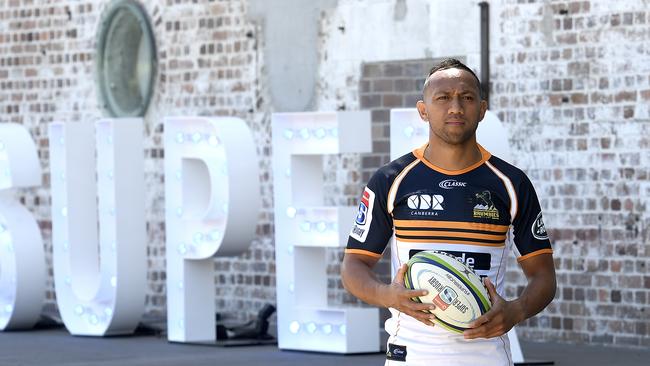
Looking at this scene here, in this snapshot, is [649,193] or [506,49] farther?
[506,49]

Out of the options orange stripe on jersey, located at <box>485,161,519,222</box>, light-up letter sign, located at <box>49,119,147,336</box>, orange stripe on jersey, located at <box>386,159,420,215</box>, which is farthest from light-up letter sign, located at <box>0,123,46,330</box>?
orange stripe on jersey, located at <box>485,161,519,222</box>

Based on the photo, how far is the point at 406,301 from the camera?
430cm

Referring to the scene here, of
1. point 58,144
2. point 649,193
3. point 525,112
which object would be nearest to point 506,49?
point 525,112

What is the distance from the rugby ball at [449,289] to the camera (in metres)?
4.26

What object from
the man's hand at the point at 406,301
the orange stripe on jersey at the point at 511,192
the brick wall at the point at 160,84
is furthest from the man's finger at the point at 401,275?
the brick wall at the point at 160,84

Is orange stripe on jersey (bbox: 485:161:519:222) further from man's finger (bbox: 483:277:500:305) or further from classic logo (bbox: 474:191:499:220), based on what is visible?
man's finger (bbox: 483:277:500:305)

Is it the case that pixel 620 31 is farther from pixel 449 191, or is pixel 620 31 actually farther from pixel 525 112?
pixel 449 191

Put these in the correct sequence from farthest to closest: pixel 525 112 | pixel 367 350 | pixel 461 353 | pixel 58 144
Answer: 1. pixel 58 144
2. pixel 525 112
3. pixel 367 350
4. pixel 461 353

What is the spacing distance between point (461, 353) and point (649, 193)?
6577mm

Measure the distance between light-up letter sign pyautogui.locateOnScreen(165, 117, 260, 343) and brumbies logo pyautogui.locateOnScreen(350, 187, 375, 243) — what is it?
6381mm

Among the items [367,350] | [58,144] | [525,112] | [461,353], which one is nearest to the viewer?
[461,353]

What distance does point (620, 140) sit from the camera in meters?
10.8

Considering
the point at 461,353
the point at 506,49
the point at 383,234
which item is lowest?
the point at 461,353

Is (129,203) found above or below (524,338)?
above
